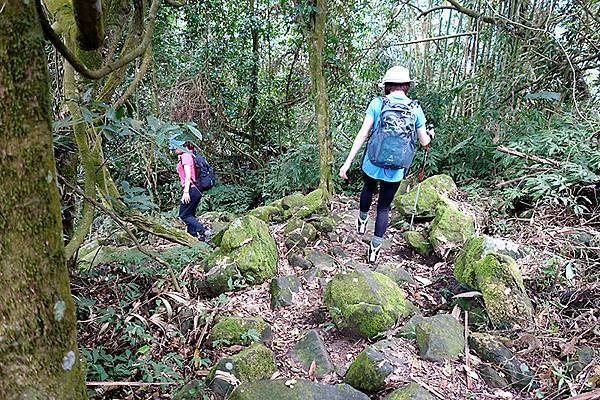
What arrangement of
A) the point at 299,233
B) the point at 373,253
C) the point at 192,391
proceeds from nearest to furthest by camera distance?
the point at 192,391, the point at 373,253, the point at 299,233

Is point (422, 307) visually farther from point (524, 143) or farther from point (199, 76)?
point (199, 76)

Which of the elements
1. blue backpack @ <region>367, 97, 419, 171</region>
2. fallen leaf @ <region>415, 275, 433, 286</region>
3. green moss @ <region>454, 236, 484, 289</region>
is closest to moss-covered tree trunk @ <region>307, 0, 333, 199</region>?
blue backpack @ <region>367, 97, 419, 171</region>

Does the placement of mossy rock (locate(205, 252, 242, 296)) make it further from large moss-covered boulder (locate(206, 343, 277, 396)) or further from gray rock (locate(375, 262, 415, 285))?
gray rock (locate(375, 262, 415, 285))

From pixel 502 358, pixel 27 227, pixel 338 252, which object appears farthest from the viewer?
pixel 338 252

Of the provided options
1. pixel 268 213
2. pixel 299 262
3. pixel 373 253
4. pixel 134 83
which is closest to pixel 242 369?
pixel 299 262

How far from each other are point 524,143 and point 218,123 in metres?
5.73

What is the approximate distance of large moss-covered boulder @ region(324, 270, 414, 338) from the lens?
2727 mm

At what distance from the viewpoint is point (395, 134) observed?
3553 mm

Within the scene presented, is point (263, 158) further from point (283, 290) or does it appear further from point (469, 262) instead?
point (469, 262)

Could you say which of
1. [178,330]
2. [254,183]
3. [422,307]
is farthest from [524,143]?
[254,183]

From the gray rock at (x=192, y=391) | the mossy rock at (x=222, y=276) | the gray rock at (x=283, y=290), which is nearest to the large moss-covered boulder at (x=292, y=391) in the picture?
the gray rock at (x=192, y=391)

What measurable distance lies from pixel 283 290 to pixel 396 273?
3.13ft

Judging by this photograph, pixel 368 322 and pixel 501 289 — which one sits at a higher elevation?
pixel 501 289

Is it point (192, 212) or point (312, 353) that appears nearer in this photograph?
point (312, 353)
